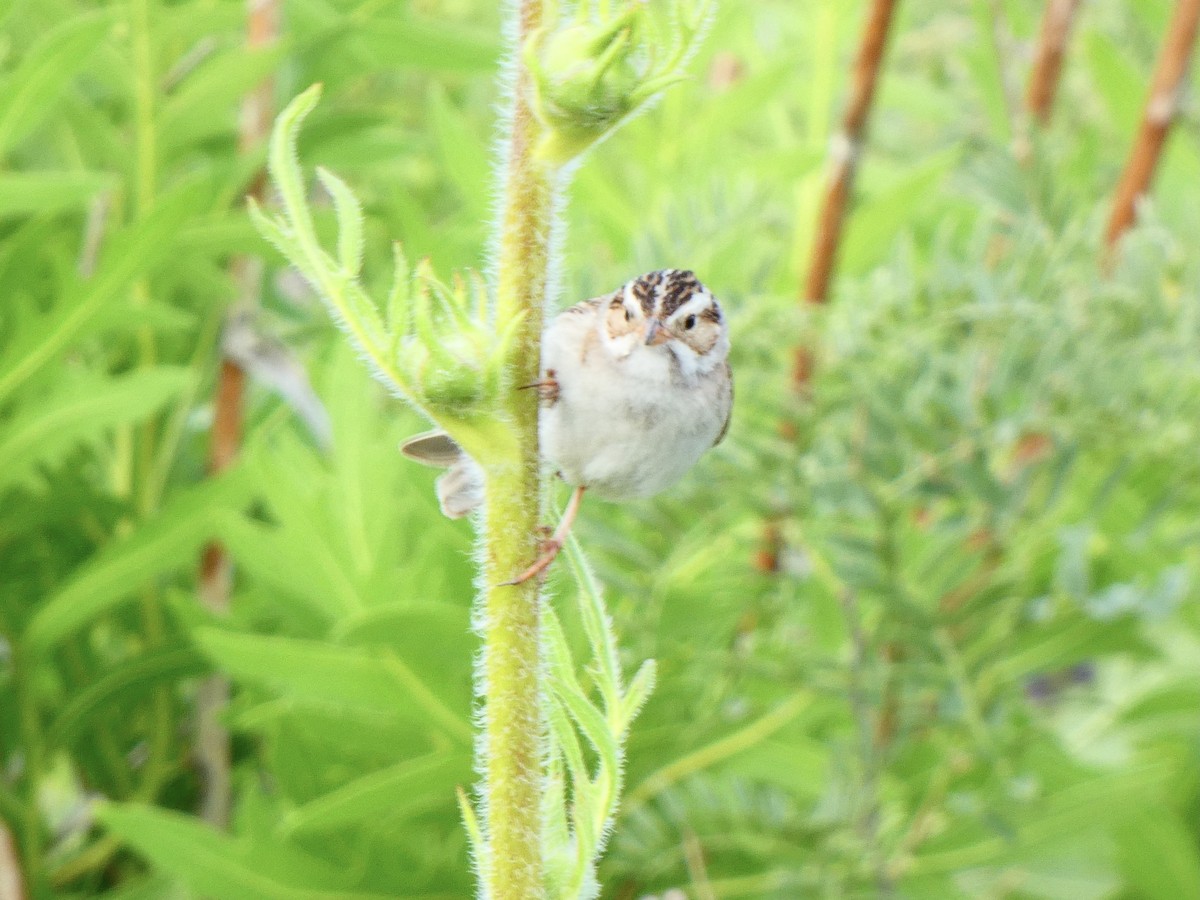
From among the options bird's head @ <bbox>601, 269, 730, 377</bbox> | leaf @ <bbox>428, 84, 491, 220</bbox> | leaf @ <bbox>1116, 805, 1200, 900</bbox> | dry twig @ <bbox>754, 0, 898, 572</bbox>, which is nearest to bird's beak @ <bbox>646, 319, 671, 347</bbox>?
bird's head @ <bbox>601, 269, 730, 377</bbox>

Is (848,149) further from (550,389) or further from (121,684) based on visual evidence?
(121,684)

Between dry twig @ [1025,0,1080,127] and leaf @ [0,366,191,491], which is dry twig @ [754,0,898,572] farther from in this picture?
leaf @ [0,366,191,491]

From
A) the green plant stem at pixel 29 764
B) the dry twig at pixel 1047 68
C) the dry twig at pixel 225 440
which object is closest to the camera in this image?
the green plant stem at pixel 29 764

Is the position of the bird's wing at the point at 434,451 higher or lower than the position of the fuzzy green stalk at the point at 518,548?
higher

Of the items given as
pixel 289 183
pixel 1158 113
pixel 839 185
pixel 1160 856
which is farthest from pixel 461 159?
pixel 1160 856

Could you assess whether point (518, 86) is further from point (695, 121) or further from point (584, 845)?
point (695, 121)

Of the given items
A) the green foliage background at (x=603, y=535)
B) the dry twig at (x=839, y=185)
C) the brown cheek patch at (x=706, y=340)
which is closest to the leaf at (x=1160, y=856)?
the green foliage background at (x=603, y=535)

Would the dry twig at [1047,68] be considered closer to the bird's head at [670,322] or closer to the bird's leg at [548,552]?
the bird's head at [670,322]
